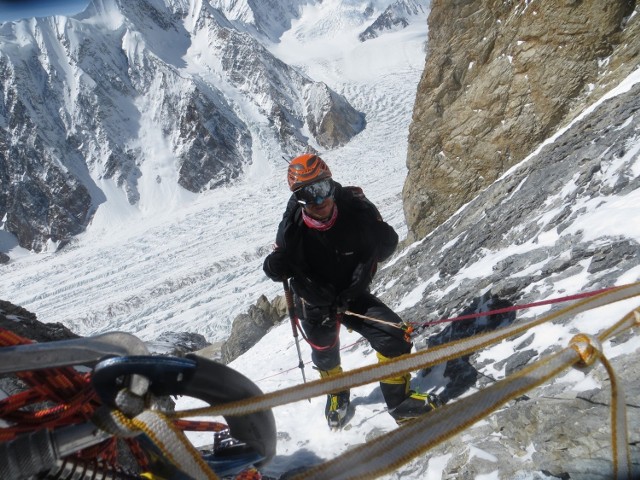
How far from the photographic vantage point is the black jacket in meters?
4.14

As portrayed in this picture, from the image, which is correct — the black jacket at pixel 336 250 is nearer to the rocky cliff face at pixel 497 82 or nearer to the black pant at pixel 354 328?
the black pant at pixel 354 328

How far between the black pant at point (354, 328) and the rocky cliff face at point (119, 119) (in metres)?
62.4

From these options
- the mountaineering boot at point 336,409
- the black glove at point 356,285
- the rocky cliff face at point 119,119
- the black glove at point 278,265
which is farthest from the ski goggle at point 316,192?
the rocky cliff face at point 119,119

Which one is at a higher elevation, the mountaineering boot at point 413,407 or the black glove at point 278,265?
the black glove at point 278,265

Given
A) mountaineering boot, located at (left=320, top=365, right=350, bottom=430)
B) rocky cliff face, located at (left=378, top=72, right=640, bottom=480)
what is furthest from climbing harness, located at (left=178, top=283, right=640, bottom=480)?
mountaineering boot, located at (left=320, top=365, right=350, bottom=430)

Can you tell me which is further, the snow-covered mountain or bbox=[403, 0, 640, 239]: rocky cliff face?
bbox=[403, 0, 640, 239]: rocky cliff face

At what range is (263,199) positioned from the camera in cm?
5375

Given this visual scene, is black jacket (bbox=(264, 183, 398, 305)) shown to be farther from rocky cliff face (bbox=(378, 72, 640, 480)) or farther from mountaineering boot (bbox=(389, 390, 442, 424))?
rocky cliff face (bbox=(378, 72, 640, 480))

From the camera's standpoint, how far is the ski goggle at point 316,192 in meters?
3.95

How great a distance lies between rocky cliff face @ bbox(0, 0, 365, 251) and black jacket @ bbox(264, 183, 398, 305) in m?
62.6

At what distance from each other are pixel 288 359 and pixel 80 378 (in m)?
6.09

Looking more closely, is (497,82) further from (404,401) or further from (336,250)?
(404,401)

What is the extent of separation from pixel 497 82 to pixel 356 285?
9.38 m

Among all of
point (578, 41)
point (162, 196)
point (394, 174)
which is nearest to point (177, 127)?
point (162, 196)
